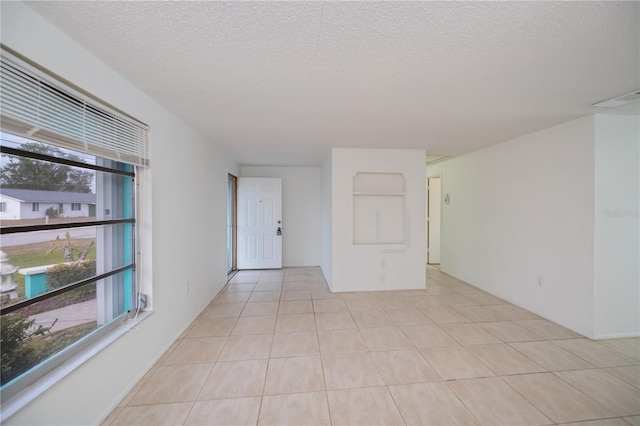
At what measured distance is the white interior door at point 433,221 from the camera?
18.4 feet

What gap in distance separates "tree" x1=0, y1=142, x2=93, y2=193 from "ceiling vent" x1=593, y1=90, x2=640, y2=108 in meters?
4.03

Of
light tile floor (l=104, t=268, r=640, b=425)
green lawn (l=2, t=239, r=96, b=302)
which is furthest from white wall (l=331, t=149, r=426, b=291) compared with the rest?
green lawn (l=2, t=239, r=96, b=302)

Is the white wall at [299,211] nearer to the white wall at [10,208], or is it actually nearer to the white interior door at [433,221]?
the white interior door at [433,221]

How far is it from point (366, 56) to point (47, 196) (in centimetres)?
194

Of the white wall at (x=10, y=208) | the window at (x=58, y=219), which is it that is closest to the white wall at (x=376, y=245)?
the window at (x=58, y=219)

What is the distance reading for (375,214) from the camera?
13.2ft

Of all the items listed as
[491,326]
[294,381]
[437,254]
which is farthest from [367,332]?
[437,254]

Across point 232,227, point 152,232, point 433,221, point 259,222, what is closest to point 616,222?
point 433,221

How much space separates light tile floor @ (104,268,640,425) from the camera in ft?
4.99

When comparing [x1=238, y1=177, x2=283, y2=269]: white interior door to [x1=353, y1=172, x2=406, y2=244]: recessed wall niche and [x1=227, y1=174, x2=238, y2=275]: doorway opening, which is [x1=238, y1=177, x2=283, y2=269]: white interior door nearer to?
[x1=227, y1=174, x2=238, y2=275]: doorway opening

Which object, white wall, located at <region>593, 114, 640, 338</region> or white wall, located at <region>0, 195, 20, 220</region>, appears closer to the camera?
white wall, located at <region>0, 195, 20, 220</region>

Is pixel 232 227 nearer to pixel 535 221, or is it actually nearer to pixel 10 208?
pixel 10 208

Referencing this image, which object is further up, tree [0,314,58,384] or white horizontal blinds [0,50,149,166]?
white horizontal blinds [0,50,149,166]

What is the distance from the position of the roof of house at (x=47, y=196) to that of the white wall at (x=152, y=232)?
44cm
